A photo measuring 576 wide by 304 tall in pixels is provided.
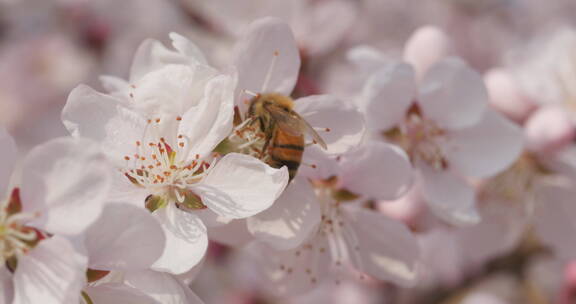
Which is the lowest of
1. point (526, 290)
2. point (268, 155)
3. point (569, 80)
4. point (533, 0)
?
point (526, 290)

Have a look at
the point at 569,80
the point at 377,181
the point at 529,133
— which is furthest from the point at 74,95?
the point at 569,80

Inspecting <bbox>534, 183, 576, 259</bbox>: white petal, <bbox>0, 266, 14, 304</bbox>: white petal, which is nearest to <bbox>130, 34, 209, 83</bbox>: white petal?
<bbox>0, 266, 14, 304</bbox>: white petal

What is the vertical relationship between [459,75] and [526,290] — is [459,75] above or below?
above

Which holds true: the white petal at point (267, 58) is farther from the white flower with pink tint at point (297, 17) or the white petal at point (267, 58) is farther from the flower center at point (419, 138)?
the white flower with pink tint at point (297, 17)

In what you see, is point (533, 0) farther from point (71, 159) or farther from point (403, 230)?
point (71, 159)

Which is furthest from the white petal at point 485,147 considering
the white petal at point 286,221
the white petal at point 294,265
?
the white petal at point 286,221
